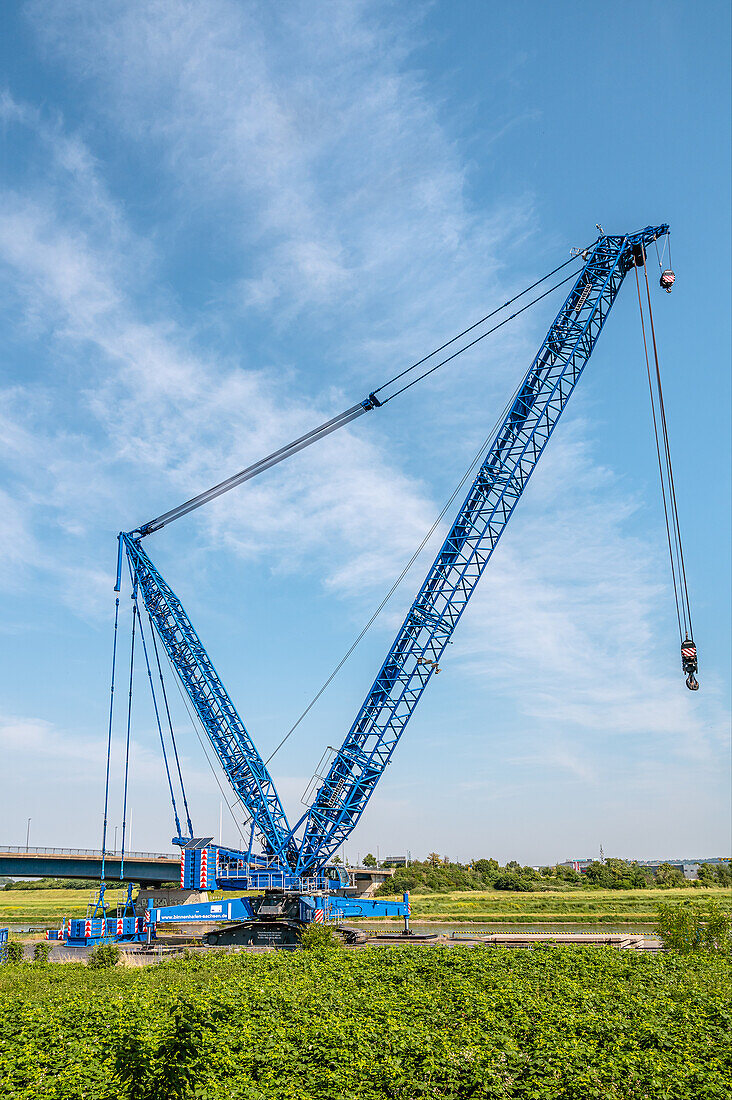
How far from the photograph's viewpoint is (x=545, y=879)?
14388cm

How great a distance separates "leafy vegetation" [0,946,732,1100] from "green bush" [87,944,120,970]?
16.3 metres

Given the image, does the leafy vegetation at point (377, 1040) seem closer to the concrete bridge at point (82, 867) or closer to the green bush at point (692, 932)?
the green bush at point (692, 932)

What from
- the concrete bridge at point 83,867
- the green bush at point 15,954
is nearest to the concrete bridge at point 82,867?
the concrete bridge at point 83,867

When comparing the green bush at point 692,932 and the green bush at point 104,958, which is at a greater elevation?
the green bush at point 692,932

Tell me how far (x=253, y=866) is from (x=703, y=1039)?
153 feet

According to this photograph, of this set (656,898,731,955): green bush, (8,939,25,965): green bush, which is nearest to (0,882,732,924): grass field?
(656,898,731,955): green bush

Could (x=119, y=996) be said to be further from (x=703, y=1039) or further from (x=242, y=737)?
(x=242, y=737)

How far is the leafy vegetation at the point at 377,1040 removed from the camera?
1475 centimetres

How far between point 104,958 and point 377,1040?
2910 centimetres

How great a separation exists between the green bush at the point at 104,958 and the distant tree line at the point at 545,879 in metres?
88.3

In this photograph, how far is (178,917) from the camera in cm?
5550

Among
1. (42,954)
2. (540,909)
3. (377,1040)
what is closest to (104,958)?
(42,954)

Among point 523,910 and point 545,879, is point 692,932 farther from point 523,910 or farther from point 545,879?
point 545,879

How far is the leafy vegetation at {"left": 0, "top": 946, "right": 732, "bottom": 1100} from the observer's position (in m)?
14.8
